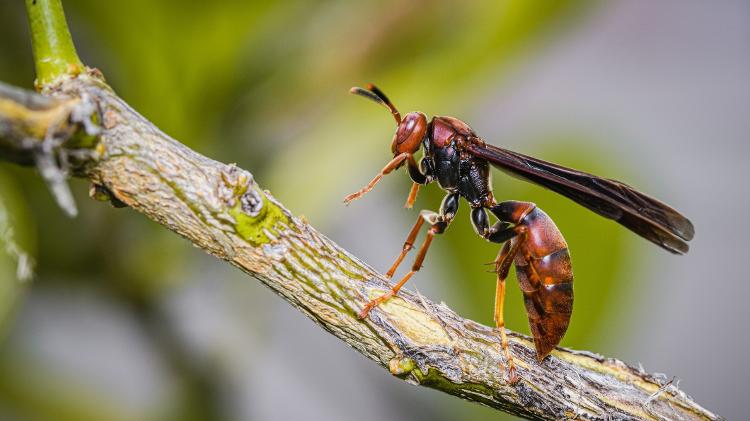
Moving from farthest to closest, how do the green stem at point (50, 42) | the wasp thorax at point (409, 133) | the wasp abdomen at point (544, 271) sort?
the wasp thorax at point (409, 133) → the wasp abdomen at point (544, 271) → the green stem at point (50, 42)

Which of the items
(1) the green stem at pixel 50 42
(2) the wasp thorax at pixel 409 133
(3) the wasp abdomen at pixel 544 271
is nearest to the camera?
Answer: (1) the green stem at pixel 50 42

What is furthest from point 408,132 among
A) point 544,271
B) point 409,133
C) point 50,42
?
point 50,42

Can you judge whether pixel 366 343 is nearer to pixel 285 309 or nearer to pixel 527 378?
pixel 527 378

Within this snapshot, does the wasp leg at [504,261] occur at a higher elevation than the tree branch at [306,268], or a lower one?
higher

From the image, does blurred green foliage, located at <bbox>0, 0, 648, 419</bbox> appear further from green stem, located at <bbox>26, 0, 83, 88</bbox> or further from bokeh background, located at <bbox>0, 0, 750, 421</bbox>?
green stem, located at <bbox>26, 0, 83, 88</bbox>

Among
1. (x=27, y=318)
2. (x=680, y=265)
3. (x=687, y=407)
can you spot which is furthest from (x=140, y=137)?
(x=680, y=265)

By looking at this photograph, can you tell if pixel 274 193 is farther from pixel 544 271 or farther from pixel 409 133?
pixel 544 271

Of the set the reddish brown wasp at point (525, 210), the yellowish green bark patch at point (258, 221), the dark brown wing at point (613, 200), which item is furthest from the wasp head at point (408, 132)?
the yellowish green bark patch at point (258, 221)

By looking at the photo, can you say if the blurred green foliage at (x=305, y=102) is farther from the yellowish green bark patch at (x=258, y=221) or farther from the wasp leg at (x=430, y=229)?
the yellowish green bark patch at (x=258, y=221)

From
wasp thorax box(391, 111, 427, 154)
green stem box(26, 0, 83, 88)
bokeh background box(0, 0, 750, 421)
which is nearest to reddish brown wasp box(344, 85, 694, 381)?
wasp thorax box(391, 111, 427, 154)
